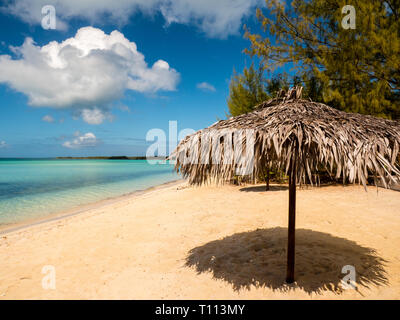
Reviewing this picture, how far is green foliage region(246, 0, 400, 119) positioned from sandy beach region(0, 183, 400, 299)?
3.94 meters

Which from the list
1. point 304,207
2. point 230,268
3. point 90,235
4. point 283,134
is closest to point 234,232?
point 230,268

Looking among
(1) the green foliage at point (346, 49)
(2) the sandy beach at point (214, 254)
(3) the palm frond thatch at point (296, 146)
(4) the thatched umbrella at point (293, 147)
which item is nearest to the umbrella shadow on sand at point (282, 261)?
(2) the sandy beach at point (214, 254)

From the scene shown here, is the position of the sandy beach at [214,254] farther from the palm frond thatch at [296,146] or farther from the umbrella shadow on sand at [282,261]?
the palm frond thatch at [296,146]

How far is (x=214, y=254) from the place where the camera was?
14.0ft

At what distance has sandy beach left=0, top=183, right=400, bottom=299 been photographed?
3.26m

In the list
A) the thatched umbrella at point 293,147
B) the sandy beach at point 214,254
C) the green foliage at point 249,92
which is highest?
the green foliage at point 249,92

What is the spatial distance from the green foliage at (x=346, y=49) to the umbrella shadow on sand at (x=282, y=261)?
6.48 meters

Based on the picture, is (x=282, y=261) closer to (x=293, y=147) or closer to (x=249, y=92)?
(x=293, y=147)

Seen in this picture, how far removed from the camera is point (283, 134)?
8.73ft

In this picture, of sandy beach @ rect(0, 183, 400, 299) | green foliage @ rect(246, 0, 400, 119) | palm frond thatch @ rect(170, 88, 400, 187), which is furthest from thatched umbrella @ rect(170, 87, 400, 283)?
green foliage @ rect(246, 0, 400, 119)

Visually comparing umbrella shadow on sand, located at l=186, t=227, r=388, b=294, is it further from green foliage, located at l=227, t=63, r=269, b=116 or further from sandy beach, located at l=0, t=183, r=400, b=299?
green foliage, located at l=227, t=63, r=269, b=116

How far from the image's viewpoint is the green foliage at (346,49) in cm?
809

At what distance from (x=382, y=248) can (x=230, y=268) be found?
2880mm

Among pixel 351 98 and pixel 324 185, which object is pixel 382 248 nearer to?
pixel 351 98
